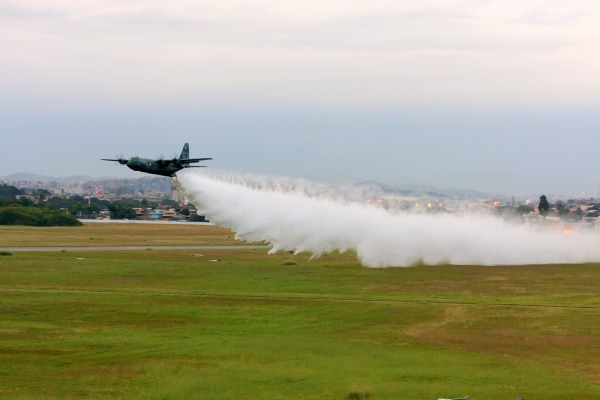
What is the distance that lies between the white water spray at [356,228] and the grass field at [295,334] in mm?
5354

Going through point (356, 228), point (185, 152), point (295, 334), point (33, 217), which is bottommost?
point (295, 334)

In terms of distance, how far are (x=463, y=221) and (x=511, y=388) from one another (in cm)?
5088

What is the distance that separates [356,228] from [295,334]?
3393cm

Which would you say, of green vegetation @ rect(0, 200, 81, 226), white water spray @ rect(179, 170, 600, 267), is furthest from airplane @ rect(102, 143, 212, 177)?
green vegetation @ rect(0, 200, 81, 226)

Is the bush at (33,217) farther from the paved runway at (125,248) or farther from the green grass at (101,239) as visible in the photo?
the paved runway at (125,248)

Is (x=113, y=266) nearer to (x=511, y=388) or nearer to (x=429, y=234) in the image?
(x=429, y=234)

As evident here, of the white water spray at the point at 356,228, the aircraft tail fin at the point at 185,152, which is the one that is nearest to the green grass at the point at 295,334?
the white water spray at the point at 356,228

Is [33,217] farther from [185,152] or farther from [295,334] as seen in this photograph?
[295,334]

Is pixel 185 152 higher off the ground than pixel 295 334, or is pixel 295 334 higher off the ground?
pixel 185 152

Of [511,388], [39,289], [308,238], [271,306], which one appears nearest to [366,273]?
[308,238]

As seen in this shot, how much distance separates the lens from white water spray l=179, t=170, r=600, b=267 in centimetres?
7962

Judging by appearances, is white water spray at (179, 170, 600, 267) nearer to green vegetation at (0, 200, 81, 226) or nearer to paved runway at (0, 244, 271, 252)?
paved runway at (0, 244, 271, 252)

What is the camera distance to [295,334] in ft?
151

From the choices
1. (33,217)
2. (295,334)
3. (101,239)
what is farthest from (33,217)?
(295,334)
